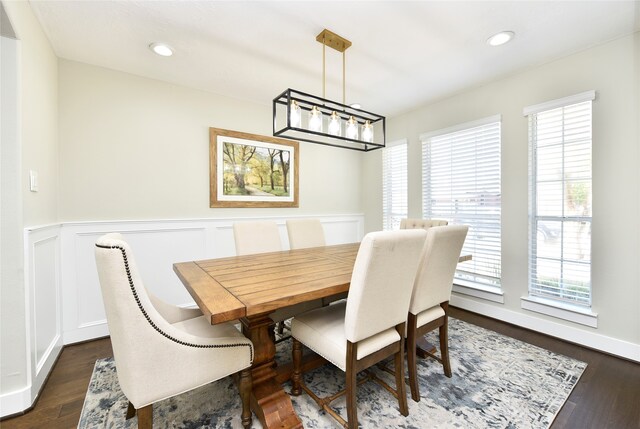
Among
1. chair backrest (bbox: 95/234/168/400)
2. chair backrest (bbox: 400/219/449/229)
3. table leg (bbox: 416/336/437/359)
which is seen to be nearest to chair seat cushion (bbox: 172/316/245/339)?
chair backrest (bbox: 95/234/168/400)

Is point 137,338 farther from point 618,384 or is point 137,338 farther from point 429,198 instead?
point 429,198

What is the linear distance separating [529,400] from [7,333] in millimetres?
3139

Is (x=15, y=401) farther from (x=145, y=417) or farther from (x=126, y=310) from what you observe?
(x=126, y=310)

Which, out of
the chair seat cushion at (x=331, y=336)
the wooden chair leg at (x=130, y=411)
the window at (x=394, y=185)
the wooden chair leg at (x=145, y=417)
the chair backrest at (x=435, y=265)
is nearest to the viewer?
the wooden chair leg at (x=145, y=417)

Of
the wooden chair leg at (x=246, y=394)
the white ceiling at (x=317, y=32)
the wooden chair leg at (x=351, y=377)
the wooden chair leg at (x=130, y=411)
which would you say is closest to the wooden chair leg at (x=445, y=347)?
the wooden chair leg at (x=351, y=377)

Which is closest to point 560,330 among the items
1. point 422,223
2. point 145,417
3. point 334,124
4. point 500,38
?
point 422,223

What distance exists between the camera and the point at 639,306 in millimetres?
2123

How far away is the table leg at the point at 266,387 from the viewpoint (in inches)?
56.6

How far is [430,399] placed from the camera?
1.72 meters

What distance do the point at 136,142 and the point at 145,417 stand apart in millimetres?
2473

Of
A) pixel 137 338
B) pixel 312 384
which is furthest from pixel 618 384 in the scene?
pixel 137 338

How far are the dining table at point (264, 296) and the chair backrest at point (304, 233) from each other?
34.3 inches

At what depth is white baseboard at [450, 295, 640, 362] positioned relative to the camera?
7.15 feet

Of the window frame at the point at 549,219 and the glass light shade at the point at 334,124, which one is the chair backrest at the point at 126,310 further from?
the window frame at the point at 549,219
